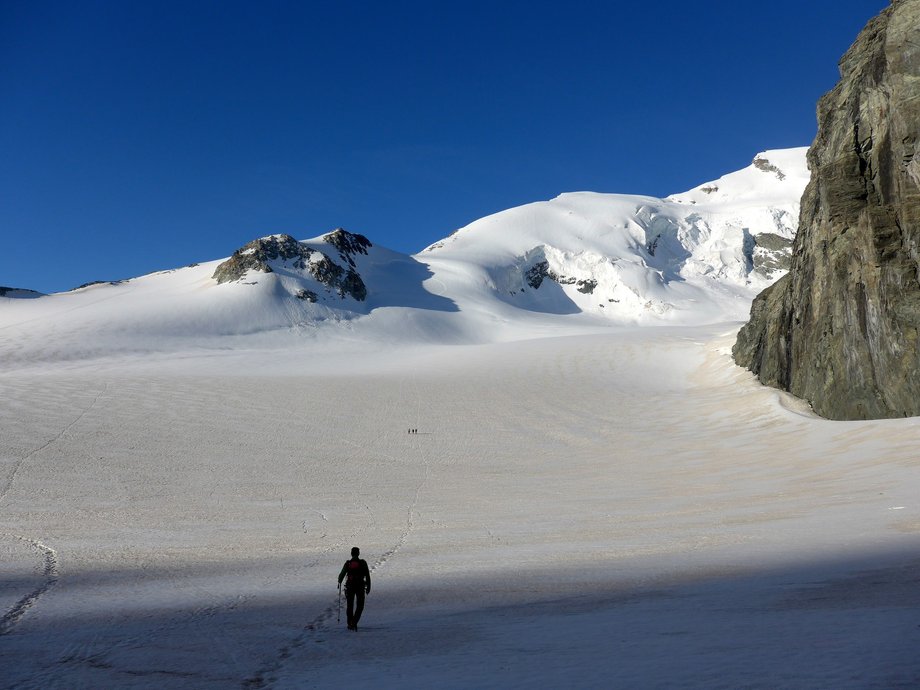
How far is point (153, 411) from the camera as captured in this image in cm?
2730

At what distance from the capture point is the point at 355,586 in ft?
23.4

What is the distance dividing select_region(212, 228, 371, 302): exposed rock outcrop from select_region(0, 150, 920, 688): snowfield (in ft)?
102

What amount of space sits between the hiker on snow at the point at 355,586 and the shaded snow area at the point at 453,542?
0.19 metres

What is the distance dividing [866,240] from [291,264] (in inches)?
2749

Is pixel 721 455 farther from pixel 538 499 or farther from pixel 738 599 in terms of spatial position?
pixel 738 599

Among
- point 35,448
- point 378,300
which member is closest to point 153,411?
point 35,448

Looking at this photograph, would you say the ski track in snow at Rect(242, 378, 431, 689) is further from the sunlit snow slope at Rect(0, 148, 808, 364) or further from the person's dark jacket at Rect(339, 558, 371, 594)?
the sunlit snow slope at Rect(0, 148, 808, 364)

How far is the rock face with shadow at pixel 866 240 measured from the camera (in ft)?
72.1

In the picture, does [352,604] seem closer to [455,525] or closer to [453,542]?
[453,542]

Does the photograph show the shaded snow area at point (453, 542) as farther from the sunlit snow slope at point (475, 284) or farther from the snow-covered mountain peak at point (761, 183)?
the snow-covered mountain peak at point (761, 183)

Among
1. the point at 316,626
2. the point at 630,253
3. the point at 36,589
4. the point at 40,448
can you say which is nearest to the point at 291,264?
the point at 630,253

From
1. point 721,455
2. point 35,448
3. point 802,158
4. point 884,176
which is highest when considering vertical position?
point 802,158

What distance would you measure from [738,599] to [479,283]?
95.9 meters

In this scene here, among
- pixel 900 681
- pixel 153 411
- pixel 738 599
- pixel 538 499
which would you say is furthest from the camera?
pixel 153 411
